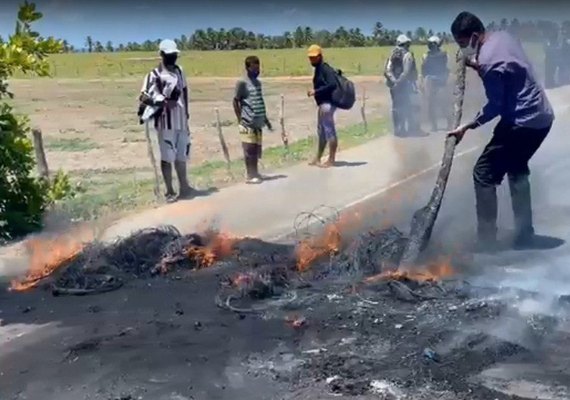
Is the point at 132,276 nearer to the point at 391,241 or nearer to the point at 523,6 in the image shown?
the point at 391,241

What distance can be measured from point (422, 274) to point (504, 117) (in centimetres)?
187

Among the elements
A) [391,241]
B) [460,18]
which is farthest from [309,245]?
[460,18]

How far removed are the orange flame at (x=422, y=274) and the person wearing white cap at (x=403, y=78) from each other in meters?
11.0

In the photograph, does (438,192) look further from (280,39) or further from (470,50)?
(280,39)

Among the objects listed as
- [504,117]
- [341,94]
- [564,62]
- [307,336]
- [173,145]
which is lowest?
[564,62]

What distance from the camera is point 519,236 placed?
9.07 m

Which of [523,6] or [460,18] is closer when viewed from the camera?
[460,18]

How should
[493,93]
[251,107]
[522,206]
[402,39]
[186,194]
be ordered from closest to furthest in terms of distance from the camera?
[493,93] < [522,206] < [186,194] < [251,107] < [402,39]

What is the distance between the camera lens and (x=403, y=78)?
18.6 m

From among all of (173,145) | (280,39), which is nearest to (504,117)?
(173,145)

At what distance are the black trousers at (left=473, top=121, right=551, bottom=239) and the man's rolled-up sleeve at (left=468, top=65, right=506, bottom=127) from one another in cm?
26

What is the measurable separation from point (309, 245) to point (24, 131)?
3.14 metres

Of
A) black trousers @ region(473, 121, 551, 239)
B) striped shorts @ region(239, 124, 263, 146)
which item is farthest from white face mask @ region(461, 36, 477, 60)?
striped shorts @ region(239, 124, 263, 146)

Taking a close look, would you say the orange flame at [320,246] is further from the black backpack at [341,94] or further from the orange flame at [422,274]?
the black backpack at [341,94]
